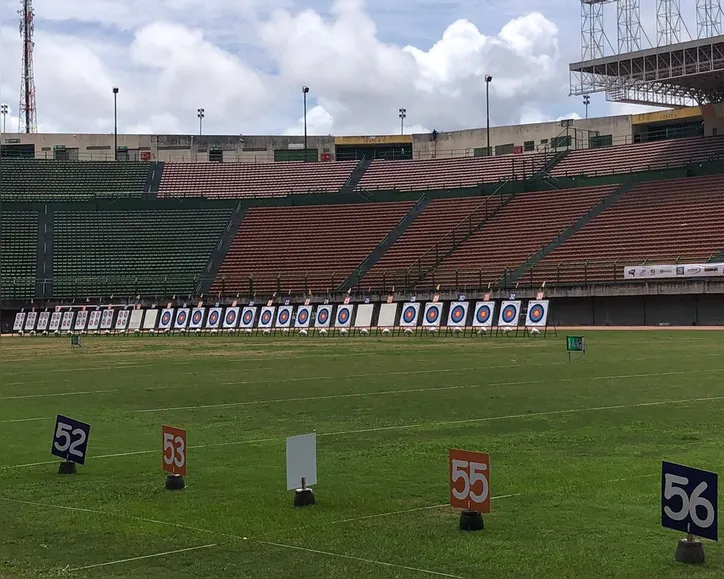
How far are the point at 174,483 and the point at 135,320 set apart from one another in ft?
171

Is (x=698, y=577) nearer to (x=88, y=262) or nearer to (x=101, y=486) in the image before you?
(x=101, y=486)

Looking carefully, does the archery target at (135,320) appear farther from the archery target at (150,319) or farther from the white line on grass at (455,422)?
the white line on grass at (455,422)

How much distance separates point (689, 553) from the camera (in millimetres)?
7285

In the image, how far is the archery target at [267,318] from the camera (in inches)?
2202

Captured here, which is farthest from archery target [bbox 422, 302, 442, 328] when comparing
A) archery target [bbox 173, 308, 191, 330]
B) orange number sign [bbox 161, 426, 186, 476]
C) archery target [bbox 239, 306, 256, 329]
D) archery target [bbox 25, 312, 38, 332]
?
orange number sign [bbox 161, 426, 186, 476]

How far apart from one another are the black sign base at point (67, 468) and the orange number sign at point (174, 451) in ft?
4.59

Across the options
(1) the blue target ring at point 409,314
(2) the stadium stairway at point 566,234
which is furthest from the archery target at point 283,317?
(2) the stadium stairway at point 566,234

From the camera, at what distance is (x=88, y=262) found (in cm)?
7788

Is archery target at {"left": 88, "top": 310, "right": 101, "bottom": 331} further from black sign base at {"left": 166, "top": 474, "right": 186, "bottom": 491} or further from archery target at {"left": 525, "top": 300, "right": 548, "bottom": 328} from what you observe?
black sign base at {"left": 166, "top": 474, "right": 186, "bottom": 491}

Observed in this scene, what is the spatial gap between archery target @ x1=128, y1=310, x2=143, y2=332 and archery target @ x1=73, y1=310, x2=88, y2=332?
354 cm

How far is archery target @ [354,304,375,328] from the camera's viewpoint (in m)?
51.8

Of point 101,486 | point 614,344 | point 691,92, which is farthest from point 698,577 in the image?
point 691,92

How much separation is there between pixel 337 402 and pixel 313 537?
984 cm

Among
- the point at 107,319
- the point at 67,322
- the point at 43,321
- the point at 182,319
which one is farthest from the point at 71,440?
the point at 43,321
